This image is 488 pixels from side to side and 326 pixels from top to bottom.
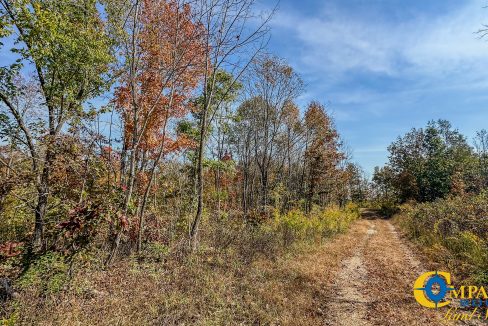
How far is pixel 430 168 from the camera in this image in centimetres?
2895

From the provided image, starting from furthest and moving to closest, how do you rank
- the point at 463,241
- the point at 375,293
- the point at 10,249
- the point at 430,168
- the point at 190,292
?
the point at 430,168 < the point at 463,241 < the point at 375,293 < the point at 190,292 < the point at 10,249

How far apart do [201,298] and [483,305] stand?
5.45m

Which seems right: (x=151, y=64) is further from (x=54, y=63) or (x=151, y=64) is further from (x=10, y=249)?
(x=10, y=249)

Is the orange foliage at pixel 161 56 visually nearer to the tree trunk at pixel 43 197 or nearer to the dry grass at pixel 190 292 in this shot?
the tree trunk at pixel 43 197

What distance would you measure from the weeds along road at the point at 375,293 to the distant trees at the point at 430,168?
21016 mm

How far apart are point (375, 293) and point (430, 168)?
96.9 feet

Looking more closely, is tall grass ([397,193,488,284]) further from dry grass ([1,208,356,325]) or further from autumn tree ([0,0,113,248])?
autumn tree ([0,0,113,248])

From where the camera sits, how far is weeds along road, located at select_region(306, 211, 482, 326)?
15.3 ft

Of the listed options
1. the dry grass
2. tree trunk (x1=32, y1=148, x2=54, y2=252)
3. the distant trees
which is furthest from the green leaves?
the distant trees

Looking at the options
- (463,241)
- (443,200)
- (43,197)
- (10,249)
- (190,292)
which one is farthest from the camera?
(443,200)

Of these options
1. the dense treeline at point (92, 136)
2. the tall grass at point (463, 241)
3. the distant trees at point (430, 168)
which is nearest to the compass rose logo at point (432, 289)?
the tall grass at point (463, 241)

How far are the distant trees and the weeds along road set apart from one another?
21016mm

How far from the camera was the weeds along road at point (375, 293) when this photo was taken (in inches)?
184

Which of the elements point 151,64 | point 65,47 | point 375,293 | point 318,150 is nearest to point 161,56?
point 151,64
